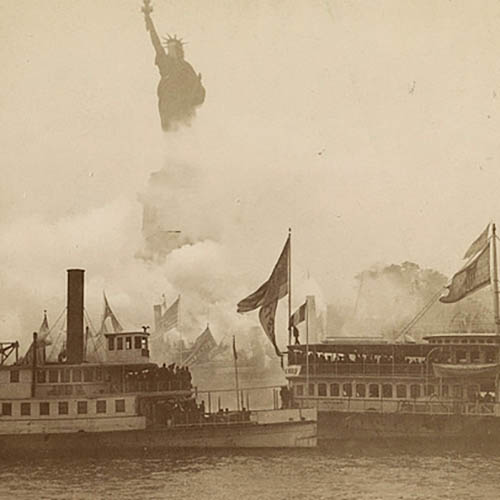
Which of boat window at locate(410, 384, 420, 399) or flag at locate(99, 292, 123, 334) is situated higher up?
flag at locate(99, 292, 123, 334)

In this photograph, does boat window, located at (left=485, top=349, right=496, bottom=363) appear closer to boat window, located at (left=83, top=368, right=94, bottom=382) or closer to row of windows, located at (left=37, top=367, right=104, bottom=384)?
row of windows, located at (left=37, top=367, right=104, bottom=384)

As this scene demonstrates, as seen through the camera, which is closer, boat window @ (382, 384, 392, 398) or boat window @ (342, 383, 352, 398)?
boat window @ (382, 384, 392, 398)

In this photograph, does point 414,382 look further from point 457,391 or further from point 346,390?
point 346,390

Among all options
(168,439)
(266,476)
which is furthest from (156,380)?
(266,476)

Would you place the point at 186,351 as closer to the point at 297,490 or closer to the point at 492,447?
the point at 492,447

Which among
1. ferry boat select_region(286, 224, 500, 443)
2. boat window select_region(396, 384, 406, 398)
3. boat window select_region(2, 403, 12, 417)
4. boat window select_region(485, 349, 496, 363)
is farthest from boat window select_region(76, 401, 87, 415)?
boat window select_region(485, 349, 496, 363)

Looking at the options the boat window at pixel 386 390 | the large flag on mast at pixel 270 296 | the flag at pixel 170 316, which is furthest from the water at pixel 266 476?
the flag at pixel 170 316
